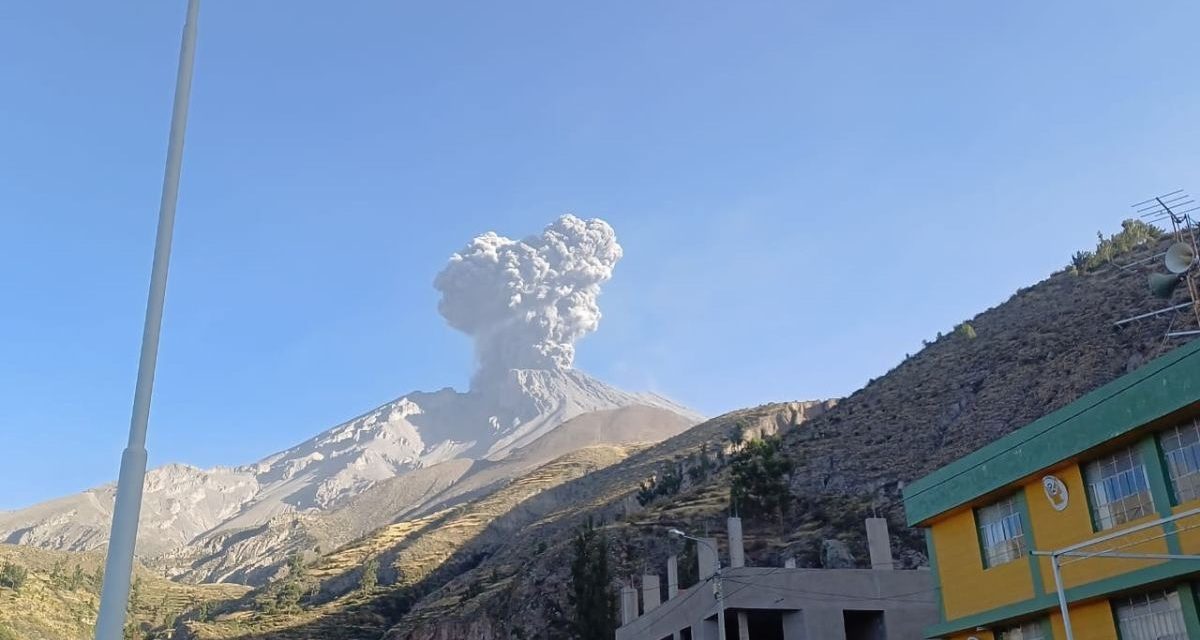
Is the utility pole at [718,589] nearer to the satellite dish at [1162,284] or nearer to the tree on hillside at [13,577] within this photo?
the satellite dish at [1162,284]

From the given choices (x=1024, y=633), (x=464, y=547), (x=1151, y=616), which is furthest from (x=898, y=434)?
(x=464, y=547)

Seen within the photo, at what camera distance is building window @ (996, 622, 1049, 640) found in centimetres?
1967

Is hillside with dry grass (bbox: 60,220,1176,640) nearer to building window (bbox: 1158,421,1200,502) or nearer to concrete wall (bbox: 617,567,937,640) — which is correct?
concrete wall (bbox: 617,567,937,640)

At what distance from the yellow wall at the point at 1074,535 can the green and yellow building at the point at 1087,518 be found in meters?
0.02

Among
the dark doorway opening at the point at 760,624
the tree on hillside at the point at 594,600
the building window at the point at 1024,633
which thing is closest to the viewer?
the building window at the point at 1024,633

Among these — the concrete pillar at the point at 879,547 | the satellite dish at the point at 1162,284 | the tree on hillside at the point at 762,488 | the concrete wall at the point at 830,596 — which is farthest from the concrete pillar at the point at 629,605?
the satellite dish at the point at 1162,284

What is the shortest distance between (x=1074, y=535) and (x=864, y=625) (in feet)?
53.9

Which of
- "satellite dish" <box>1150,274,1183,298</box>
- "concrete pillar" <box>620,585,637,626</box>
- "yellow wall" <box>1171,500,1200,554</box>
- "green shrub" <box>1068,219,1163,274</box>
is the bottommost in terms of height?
"yellow wall" <box>1171,500,1200,554</box>

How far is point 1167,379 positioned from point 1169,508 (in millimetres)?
2345

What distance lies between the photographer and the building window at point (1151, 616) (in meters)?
16.5

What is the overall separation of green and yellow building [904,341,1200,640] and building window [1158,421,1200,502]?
2cm

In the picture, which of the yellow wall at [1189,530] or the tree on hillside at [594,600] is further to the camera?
the tree on hillside at [594,600]

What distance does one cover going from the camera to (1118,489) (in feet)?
58.9

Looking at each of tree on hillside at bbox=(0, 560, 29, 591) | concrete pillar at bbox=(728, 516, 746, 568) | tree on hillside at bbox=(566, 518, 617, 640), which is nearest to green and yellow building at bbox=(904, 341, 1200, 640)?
concrete pillar at bbox=(728, 516, 746, 568)
